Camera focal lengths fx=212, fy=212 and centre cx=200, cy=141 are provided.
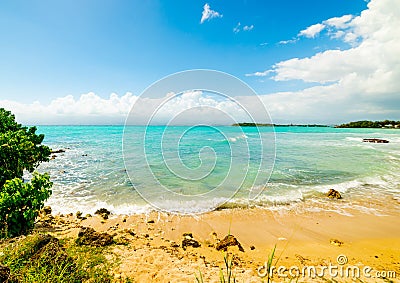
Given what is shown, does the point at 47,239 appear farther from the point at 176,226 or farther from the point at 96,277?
the point at 176,226

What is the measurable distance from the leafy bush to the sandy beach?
5.33 ft

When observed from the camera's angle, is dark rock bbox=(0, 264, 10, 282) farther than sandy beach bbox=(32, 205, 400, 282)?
No

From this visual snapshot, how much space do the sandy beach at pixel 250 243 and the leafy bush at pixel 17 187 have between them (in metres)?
1.62

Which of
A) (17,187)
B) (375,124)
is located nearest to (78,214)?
(17,187)

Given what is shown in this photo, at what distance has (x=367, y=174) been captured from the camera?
17203 millimetres

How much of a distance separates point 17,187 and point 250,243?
23.8 ft

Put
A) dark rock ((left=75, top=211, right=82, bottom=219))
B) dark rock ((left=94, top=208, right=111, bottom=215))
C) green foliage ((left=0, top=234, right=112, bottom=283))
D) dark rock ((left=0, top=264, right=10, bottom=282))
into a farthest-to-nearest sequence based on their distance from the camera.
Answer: dark rock ((left=94, top=208, right=111, bottom=215)) < dark rock ((left=75, top=211, right=82, bottom=219)) < green foliage ((left=0, top=234, right=112, bottom=283)) < dark rock ((left=0, top=264, right=10, bottom=282))

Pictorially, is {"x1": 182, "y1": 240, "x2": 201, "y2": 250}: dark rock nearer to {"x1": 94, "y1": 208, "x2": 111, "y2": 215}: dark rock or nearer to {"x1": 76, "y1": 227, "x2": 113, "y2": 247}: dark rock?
{"x1": 76, "y1": 227, "x2": 113, "y2": 247}: dark rock

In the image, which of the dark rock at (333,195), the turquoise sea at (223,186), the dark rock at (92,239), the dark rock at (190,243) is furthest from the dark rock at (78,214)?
the dark rock at (333,195)

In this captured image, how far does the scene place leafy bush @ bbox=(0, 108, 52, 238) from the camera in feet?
18.5

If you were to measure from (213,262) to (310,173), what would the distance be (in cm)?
1484

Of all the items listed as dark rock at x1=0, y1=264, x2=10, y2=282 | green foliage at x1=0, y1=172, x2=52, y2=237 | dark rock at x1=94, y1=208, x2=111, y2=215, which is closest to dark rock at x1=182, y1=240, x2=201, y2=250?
dark rock at x1=0, y1=264, x2=10, y2=282

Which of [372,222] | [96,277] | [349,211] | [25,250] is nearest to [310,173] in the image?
[349,211]

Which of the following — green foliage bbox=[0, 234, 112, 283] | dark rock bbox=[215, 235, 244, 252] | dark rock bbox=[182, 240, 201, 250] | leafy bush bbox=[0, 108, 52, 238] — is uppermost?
leafy bush bbox=[0, 108, 52, 238]
